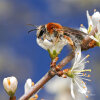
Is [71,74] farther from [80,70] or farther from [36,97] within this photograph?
[36,97]

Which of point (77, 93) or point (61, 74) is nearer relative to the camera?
point (61, 74)

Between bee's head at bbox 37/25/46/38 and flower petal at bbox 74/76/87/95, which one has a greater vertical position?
bee's head at bbox 37/25/46/38

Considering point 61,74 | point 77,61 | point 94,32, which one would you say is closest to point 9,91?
point 61,74

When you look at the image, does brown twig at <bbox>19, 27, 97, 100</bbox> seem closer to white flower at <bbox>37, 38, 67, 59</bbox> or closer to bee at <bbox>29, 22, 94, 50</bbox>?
bee at <bbox>29, 22, 94, 50</bbox>

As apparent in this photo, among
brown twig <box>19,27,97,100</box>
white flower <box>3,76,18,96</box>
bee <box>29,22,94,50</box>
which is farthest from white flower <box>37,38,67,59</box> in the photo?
white flower <box>3,76,18,96</box>

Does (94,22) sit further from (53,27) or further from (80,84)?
(80,84)

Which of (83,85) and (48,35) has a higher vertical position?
(48,35)

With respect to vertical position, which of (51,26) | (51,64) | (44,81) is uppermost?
(51,26)
